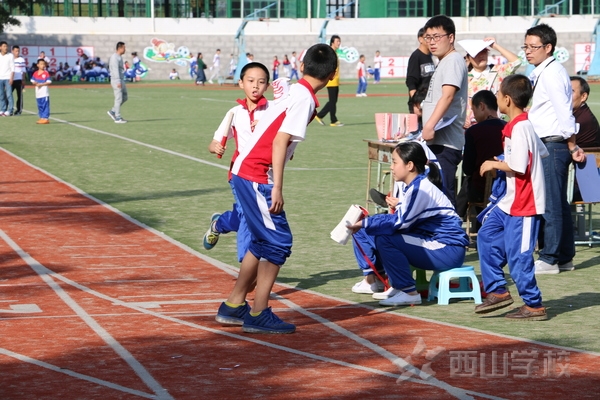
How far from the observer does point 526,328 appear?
23.5 feet

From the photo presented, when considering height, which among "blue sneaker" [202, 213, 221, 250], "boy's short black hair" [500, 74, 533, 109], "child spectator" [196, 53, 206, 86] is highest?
"child spectator" [196, 53, 206, 86]

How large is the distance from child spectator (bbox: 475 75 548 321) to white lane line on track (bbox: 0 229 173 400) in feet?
8.25

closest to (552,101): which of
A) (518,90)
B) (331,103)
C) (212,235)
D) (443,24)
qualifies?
(443,24)

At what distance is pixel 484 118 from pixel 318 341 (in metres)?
3.90

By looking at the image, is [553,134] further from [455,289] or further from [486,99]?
[455,289]

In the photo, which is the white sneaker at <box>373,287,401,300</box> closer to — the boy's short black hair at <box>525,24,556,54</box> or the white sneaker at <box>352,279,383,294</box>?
the white sneaker at <box>352,279,383,294</box>

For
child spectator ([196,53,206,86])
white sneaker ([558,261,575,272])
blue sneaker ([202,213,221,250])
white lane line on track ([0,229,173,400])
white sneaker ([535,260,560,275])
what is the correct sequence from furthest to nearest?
child spectator ([196,53,206,86]) < white sneaker ([558,261,575,272]) < white sneaker ([535,260,560,275]) < blue sneaker ([202,213,221,250]) < white lane line on track ([0,229,173,400])

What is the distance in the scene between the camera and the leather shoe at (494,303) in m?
7.41

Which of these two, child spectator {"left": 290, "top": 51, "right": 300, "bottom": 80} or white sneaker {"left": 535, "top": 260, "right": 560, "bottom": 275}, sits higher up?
child spectator {"left": 290, "top": 51, "right": 300, "bottom": 80}

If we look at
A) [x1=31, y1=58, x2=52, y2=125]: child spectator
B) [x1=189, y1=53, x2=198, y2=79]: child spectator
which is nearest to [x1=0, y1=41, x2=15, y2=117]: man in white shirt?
[x1=31, y1=58, x2=52, y2=125]: child spectator

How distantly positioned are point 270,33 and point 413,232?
220 ft

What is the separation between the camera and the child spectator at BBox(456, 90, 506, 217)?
9.77m

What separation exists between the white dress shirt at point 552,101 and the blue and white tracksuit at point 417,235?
1647 millimetres

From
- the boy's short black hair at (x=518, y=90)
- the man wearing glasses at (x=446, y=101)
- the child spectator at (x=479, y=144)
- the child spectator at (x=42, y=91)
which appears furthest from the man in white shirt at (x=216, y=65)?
the boy's short black hair at (x=518, y=90)
